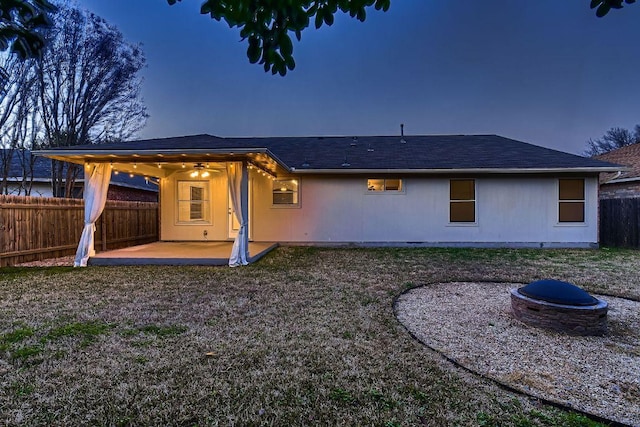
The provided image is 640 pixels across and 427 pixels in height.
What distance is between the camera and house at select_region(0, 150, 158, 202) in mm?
11945

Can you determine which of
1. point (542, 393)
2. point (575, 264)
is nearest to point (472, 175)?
point (575, 264)

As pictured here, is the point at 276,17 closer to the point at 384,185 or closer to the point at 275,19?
the point at 275,19

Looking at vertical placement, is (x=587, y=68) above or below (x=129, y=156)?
above

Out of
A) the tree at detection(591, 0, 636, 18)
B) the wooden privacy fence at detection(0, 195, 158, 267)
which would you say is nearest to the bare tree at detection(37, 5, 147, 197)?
the wooden privacy fence at detection(0, 195, 158, 267)

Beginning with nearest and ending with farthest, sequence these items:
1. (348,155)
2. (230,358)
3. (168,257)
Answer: (230,358), (168,257), (348,155)

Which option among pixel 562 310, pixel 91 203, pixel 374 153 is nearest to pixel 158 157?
pixel 91 203

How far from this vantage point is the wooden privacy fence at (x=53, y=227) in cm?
739

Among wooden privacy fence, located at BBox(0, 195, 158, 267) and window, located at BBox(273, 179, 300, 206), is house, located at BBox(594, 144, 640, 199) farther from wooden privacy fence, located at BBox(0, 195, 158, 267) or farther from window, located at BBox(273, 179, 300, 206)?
wooden privacy fence, located at BBox(0, 195, 158, 267)

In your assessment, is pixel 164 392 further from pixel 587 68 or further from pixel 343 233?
pixel 587 68

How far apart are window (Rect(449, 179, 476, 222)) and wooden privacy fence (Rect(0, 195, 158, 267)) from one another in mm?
10371

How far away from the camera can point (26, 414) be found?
2.16 metres

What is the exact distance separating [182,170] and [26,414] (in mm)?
9955

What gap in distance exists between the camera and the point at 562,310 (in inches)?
149

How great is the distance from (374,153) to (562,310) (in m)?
9.32
